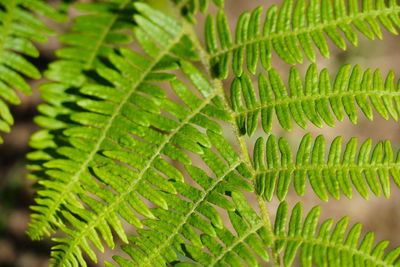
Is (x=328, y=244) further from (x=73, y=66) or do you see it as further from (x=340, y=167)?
(x=73, y=66)

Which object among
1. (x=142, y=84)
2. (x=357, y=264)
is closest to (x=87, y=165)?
(x=142, y=84)

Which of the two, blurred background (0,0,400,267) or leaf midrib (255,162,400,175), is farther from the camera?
blurred background (0,0,400,267)

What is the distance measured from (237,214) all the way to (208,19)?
70 centimetres

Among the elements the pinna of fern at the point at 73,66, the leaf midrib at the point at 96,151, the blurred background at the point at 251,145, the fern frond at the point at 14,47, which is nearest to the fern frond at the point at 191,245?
the leaf midrib at the point at 96,151

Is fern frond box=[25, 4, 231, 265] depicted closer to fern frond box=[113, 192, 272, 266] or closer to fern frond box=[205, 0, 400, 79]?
fern frond box=[113, 192, 272, 266]

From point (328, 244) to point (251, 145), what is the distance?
2104 millimetres

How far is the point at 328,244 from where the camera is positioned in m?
1.26

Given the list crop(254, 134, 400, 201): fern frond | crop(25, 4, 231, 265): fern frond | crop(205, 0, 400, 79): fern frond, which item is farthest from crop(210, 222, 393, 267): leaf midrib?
crop(205, 0, 400, 79): fern frond

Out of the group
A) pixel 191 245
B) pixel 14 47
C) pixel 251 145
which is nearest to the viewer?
pixel 191 245

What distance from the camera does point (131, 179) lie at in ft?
4.27

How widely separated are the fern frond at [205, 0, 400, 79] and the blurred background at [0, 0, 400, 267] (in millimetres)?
1874

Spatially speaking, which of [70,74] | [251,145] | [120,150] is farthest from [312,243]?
[251,145]

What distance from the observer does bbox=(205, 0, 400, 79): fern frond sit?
139 cm

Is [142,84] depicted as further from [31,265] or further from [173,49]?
[31,265]
